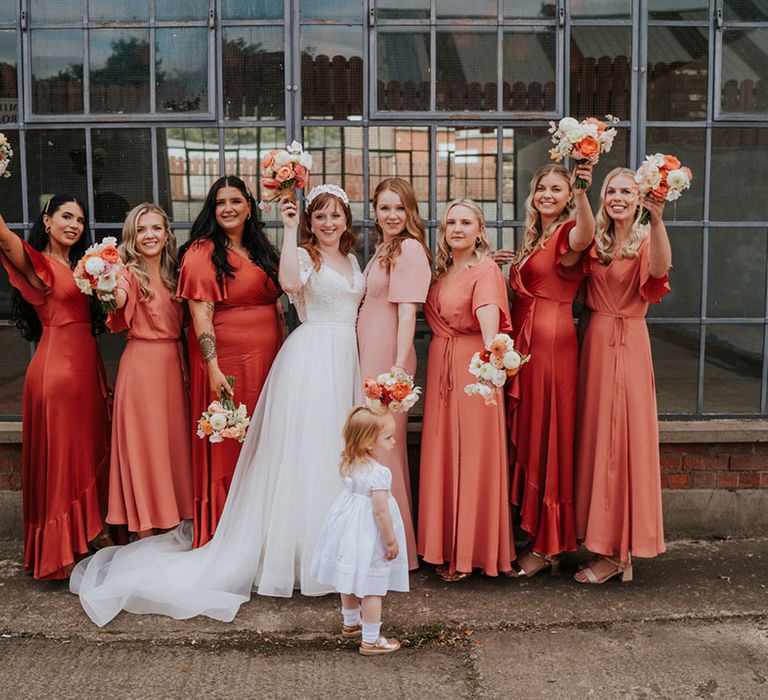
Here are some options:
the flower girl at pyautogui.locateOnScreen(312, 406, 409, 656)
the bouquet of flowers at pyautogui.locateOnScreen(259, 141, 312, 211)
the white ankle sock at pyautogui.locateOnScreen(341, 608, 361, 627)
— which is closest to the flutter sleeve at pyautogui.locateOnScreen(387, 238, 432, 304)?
the bouquet of flowers at pyautogui.locateOnScreen(259, 141, 312, 211)

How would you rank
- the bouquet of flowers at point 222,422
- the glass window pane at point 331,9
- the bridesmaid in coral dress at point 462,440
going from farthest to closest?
the glass window pane at point 331,9, the bridesmaid in coral dress at point 462,440, the bouquet of flowers at point 222,422

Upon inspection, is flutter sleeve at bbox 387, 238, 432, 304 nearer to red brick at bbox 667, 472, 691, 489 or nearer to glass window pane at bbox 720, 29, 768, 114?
red brick at bbox 667, 472, 691, 489

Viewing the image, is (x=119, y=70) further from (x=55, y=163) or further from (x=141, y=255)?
(x=141, y=255)

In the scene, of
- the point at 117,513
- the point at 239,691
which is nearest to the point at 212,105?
the point at 117,513

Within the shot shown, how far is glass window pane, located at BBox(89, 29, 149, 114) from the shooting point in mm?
5293

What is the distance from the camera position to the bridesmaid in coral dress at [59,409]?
4699mm

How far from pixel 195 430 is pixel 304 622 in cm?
123

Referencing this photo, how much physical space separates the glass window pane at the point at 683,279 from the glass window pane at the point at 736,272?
8 cm

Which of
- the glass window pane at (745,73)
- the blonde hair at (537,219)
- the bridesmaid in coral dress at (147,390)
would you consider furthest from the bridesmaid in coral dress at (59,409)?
the glass window pane at (745,73)

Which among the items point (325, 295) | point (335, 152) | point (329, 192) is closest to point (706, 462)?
point (325, 295)

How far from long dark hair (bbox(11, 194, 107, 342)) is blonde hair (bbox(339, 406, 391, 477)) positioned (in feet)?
5.75

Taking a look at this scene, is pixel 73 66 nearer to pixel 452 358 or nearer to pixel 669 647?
pixel 452 358

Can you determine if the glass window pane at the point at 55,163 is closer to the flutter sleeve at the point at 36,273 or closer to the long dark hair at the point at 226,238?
the flutter sleeve at the point at 36,273

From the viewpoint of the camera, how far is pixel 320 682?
3709 mm
